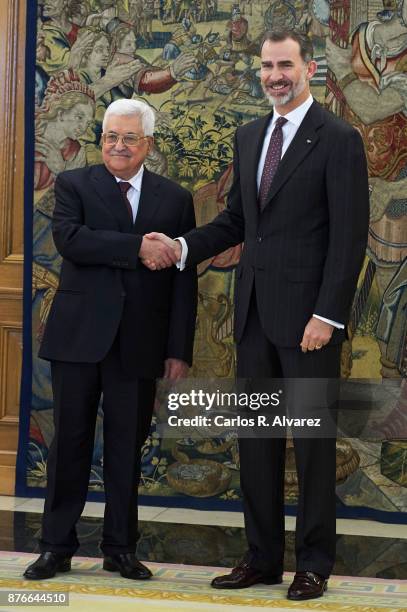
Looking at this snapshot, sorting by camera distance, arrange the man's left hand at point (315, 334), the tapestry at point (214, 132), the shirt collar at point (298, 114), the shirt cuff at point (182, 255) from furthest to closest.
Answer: the tapestry at point (214, 132) < the shirt cuff at point (182, 255) < the shirt collar at point (298, 114) < the man's left hand at point (315, 334)

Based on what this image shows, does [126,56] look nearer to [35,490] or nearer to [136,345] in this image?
[136,345]

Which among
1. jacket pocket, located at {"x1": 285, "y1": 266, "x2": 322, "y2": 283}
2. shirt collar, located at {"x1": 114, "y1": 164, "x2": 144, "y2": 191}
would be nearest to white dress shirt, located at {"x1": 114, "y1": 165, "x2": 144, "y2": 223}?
Answer: shirt collar, located at {"x1": 114, "y1": 164, "x2": 144, "y2": 191}

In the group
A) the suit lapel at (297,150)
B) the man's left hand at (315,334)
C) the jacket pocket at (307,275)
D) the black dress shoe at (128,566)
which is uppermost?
the suit lapel at (297,150)

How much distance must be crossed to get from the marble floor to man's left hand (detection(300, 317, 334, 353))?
2.85 ft

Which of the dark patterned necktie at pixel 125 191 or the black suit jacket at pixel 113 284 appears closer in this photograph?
the black suit jacket at pixel 113 284

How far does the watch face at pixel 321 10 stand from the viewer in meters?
4.30

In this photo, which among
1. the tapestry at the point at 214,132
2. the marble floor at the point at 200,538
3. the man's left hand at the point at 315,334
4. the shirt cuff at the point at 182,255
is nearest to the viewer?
the man's left hand at the point at 315,334

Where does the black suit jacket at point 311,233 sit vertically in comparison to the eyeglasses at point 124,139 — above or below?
below

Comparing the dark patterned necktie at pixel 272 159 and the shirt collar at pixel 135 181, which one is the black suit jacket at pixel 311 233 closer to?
the dark patterned necktie at pixel 272 159

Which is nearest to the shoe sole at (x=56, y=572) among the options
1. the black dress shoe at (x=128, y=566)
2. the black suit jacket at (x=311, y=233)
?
the black dress shoe at (x=128, y=566)

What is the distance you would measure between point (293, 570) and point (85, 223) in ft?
4.44

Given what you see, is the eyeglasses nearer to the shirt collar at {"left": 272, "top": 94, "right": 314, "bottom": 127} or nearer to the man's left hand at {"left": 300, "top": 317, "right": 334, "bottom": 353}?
the shirt collar at {"left": 272, "top": 94, "right": 314, "bottom": 127}

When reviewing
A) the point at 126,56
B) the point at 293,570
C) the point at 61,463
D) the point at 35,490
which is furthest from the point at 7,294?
the point at 293,570

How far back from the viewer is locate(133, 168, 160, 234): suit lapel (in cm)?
348
